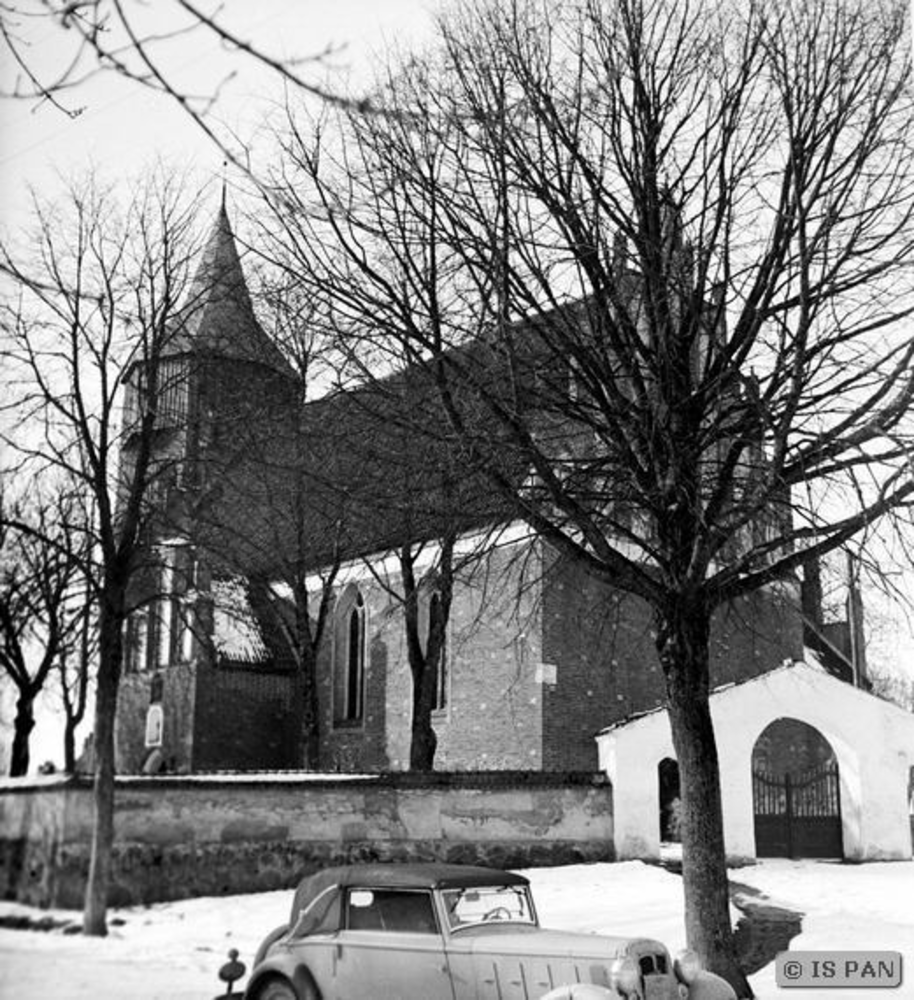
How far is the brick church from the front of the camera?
12.7ft

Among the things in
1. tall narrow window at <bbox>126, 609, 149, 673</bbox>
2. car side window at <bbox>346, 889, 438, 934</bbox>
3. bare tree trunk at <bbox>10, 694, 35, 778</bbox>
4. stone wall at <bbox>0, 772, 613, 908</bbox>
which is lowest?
car side window at <bbox>346, 889, 438, 934</bbox>

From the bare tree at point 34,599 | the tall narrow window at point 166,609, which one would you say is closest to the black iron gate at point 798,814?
the tall narrow window at point 166,609

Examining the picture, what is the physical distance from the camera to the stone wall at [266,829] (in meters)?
3.35

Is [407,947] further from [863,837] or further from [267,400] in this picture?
[863,837]

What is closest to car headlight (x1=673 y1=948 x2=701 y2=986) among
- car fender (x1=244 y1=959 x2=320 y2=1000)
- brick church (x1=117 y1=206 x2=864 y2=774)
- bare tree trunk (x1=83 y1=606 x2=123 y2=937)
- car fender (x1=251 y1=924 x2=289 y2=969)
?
car fender (x1=244 y1=959 x2=320 y2=1000)

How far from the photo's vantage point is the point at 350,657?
6.00 meters

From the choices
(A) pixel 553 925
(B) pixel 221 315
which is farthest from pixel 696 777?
(B) pixel 221 315

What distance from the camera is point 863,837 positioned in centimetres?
693

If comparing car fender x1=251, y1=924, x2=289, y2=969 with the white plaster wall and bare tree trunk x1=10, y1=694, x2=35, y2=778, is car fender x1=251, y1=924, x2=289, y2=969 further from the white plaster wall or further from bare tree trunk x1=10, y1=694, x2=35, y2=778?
the white plaster wall

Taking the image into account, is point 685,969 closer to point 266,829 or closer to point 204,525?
point 266,829

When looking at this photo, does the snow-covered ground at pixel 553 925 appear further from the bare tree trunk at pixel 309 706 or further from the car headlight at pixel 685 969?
the bare tree trunk at pixel 309 706

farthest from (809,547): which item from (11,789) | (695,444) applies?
(11,789)

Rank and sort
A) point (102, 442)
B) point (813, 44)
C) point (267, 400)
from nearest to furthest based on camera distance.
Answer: point (102, 442)
point (267, 400)
point (813, 44)

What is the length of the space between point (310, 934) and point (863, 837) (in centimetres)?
429
